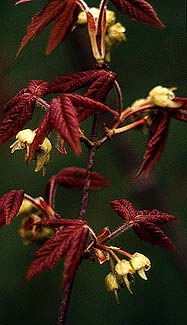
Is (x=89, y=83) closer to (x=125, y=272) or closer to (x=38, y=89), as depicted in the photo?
(x=38, y=89)

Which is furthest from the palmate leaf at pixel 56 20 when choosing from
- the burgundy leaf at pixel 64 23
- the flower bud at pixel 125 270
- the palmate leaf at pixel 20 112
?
the flower bud at pixel 125 270

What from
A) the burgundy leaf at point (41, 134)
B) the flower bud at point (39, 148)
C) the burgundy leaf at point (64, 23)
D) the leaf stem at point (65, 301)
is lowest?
the leaf stem at point (65, 301)

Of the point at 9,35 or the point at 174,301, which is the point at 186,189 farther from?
the point at 9,35

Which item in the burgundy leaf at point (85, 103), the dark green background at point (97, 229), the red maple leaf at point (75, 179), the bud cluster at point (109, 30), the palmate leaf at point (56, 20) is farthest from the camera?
the dark green background at point (97, 229)

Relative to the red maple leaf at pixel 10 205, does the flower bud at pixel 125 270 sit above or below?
below

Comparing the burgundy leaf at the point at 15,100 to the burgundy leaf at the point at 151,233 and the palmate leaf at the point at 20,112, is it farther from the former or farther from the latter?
the burgundy leaf at the point at 151,233

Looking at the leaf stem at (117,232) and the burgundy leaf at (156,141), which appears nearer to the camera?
the leaf stem at (117,232)

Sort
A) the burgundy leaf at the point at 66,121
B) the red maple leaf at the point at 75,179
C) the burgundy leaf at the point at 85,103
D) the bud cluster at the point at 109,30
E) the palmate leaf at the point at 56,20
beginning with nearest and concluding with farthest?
the burgundy leaf at the point at 66,121 → the burgundy leaf at the point at 85,103 → the palmate leaf at the point at 56,20 → the bud cluster at the point at 109,30 → the red maple leaf at the point at 75,179
